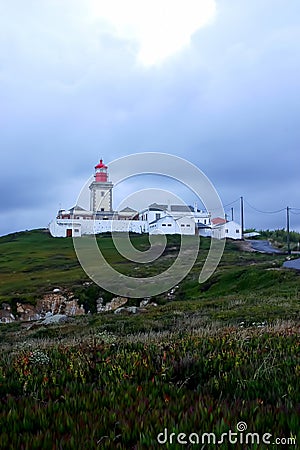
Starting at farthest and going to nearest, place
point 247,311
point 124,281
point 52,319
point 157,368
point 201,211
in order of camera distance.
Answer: point 201,211 → point 124,281 → point 52,319 → point 247,311 → point 157,368

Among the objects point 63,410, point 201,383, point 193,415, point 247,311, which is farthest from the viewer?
point 247,311

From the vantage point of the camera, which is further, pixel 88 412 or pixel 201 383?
pixel 201 383

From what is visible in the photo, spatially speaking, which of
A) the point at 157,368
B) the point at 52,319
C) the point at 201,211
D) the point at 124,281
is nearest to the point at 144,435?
the point at 157,368

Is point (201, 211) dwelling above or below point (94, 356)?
above

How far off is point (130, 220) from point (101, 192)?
10.3 meters

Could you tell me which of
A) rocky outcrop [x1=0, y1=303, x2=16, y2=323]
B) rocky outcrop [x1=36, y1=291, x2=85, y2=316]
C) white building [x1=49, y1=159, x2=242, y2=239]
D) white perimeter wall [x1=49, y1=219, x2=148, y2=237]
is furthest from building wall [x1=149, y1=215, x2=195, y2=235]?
rocky outcrop [x1=0, y1=303, x2=16, y2=323]

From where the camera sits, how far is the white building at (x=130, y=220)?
341 feet

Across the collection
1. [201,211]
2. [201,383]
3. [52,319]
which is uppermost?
[201,211]

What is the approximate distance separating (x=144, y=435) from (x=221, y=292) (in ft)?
106

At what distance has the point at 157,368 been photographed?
5.74 m

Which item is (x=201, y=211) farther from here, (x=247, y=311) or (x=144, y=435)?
(x=144, y=435)

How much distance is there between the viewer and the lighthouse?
11031 cm

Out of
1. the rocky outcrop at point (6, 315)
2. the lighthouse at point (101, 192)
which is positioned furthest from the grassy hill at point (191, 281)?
the lighthouse at point (101, 192)

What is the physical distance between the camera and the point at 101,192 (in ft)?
366
